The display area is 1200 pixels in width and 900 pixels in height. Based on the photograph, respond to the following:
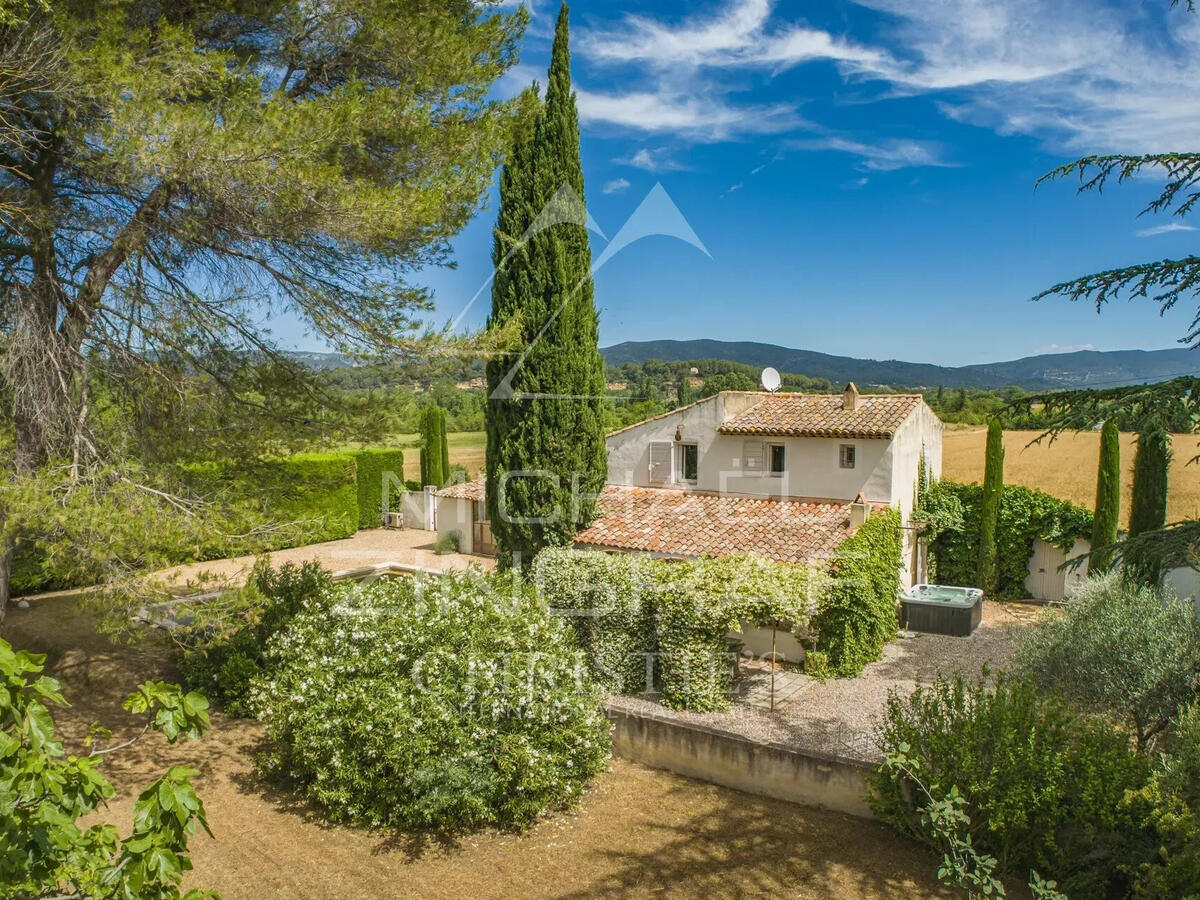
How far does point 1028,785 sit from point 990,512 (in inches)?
567

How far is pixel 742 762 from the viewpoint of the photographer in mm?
9477

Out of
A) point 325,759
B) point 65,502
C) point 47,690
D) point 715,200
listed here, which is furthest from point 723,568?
point 715,200

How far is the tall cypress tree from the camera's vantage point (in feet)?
50.1

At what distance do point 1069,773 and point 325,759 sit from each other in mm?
7893

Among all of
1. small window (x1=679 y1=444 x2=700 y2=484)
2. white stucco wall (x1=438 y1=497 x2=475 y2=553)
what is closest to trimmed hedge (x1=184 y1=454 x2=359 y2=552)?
small window (x1=679 y1=444 x2=700 y2=484)

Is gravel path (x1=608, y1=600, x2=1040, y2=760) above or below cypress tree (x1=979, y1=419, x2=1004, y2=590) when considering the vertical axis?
below

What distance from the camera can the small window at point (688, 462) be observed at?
67.1 feet

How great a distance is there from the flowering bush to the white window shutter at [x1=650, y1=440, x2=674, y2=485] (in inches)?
429

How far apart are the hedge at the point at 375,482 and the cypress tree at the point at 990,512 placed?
20.2 m

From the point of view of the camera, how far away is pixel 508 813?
8875 mm

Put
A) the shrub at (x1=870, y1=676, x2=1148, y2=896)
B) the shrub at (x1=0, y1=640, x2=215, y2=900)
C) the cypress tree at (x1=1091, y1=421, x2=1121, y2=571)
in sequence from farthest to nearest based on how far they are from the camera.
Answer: the cypress tree at (x1=1091, y1=421, x2=1121, y2=571), the shrub at (x1=870, y1=676, x2=1148, y2=896), the shrub at (x1=0, y1=640, x2=215, y2=900)

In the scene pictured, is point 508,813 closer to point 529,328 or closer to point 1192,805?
point 1192,805

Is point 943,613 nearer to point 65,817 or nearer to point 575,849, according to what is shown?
point 575,849

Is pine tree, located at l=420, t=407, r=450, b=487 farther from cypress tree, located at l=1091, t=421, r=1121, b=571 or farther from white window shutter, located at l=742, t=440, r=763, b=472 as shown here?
cypress tree, located at l=1091, t=421, r=1121, b=571
